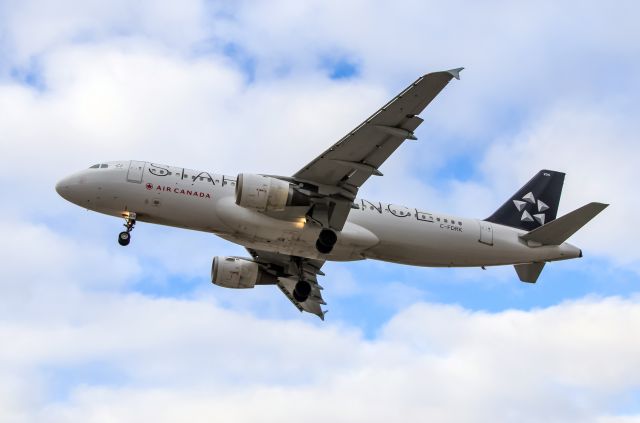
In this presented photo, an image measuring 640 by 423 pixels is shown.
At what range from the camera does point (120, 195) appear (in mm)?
44000

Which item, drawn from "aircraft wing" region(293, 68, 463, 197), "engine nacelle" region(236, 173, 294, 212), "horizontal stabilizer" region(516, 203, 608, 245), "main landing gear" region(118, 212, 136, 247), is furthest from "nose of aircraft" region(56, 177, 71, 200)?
"horizontal stabilizer" region(516, 203, 608, 245)

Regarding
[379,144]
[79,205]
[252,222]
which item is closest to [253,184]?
[252,222]

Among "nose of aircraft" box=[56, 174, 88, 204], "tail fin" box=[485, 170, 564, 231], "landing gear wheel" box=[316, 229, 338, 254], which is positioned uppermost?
"tail fin" box=[485, 170, 564, 231]

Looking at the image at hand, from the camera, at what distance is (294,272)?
52.1 m

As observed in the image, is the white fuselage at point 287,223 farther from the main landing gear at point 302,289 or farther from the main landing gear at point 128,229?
the main landing gear at point 302,289

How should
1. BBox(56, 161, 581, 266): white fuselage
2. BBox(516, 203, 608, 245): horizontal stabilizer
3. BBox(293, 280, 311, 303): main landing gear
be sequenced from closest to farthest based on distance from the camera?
1. BBox(56, 161, 581, 266): white fuselage
2. BBox(516, 203, 608, 245): horizontal stabilizer
3. BBox(293, 280, 311, 303): main landing gear

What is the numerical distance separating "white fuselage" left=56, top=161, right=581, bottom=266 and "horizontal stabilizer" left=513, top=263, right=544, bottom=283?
30.9 inches

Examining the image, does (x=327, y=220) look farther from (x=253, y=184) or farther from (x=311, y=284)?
(x=311, y=284)

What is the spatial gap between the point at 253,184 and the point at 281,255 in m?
10.7

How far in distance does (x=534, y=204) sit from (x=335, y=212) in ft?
41.0

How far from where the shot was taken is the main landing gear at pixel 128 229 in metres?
44.3

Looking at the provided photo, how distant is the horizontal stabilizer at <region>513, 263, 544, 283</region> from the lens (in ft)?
161

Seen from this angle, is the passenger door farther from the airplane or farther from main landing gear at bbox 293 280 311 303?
main landing gear at bbox 293 280 311 303

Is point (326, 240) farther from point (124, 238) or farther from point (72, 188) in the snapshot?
point (72, 188)
